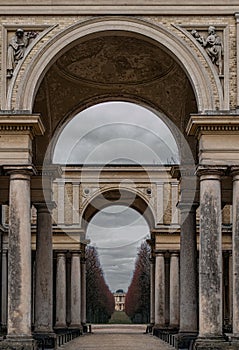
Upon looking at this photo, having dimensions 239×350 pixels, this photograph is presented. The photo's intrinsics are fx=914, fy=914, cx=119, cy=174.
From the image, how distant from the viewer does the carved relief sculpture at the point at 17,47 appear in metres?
31.5

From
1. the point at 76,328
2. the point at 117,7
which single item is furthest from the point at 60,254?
the point at 117,7

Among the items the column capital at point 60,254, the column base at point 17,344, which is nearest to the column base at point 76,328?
the column capital at point 60,254

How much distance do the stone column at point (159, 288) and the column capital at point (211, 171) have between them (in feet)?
93.7

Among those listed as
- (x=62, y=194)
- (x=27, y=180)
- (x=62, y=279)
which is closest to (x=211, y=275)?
(x=27, y=180)

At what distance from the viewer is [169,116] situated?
39156 millimetres

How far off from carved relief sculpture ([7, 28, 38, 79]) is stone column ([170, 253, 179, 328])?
80.3 ft

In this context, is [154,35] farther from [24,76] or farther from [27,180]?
[27,180]

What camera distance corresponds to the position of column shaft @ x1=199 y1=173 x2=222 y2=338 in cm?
3053

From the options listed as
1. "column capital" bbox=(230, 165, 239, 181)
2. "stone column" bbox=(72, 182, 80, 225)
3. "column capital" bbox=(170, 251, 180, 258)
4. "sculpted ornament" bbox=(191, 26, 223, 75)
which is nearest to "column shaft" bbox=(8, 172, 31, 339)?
"column capital" bbox=(230, 165, 239, 181)

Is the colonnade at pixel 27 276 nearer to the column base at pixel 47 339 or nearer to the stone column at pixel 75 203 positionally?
the column base at pixel 47 339

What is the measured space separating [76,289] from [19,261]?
30056mm

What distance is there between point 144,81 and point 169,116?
184 centimetres

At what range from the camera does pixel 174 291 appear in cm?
5453

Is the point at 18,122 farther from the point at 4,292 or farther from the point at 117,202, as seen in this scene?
the point at 117,202
